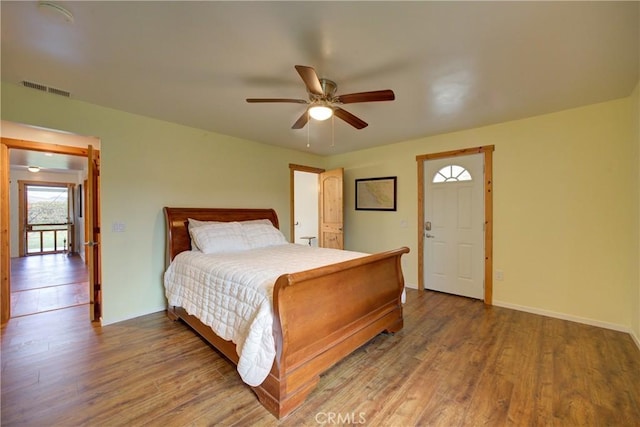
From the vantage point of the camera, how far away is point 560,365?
7.06 ft

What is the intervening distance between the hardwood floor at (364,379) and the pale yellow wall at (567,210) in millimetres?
444

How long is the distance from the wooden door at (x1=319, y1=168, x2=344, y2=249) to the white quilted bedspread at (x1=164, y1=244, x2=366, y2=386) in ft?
5.57

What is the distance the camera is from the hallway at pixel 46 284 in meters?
3.46

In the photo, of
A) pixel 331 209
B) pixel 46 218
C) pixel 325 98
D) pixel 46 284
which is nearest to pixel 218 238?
pixel 325 98

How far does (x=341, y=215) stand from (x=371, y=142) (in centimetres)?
138

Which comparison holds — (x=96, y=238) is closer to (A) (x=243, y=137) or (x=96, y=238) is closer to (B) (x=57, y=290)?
(B) (x=57, y=290)

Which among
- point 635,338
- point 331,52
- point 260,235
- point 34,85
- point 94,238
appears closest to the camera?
point 331,52

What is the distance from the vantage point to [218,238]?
125 inches

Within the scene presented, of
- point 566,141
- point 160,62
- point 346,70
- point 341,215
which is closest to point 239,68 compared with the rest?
point 160,62

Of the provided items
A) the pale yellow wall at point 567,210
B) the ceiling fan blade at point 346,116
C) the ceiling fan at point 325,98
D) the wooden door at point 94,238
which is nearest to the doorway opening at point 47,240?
the wooden door at point 94,238

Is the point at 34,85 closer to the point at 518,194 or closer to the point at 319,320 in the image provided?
the point at 319,320

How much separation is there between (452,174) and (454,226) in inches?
29.8

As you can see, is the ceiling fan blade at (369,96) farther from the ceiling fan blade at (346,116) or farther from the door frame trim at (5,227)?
the door frame trim at (5,227)

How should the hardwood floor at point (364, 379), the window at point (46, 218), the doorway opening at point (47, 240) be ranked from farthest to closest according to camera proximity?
the window at point (46, 218) → the doorway opening at point (47, 240) → the hardwood floor at point (364, 379)
